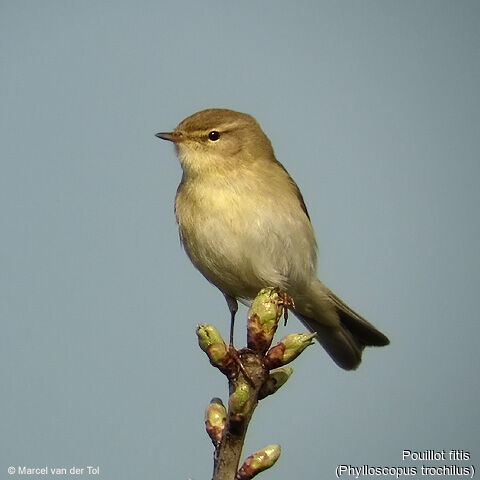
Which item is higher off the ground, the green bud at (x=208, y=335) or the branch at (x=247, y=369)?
the green bud at (x=208, y=335)

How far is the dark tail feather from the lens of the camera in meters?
6.20

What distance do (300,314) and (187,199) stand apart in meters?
1.83

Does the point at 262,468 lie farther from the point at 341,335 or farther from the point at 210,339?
the point at 341,335

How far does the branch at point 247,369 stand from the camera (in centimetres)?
244

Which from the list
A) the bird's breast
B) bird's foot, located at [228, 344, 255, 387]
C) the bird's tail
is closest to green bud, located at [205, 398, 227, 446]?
bird's foot, located at [228, 344, 255, 387]

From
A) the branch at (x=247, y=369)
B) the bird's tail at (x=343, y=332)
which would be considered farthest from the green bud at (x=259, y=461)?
the bird's tail at (x=343, y=332)

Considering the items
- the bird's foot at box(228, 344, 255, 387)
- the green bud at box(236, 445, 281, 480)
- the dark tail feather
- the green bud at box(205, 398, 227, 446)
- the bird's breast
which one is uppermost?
the bird's breast

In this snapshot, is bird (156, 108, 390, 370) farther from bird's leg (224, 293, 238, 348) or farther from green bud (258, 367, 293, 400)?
green bud (258, 367, 293, 400)

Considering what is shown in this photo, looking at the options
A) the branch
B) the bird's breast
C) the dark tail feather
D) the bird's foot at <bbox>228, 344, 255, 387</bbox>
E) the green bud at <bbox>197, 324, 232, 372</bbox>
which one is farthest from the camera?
the dark tail feather

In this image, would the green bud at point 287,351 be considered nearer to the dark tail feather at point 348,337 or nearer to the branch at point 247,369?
the branch at point 247,369

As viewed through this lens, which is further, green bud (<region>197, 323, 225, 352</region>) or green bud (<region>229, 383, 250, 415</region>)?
green bud (<region>197, 323, 225, 352</region>)

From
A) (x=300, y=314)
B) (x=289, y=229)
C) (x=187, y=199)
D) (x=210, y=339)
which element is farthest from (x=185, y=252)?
(x=210, y=339)

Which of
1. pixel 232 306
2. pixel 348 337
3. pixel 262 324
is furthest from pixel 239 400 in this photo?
pixel 348 337

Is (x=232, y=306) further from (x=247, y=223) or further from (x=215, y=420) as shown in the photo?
(x=215, y=420)
